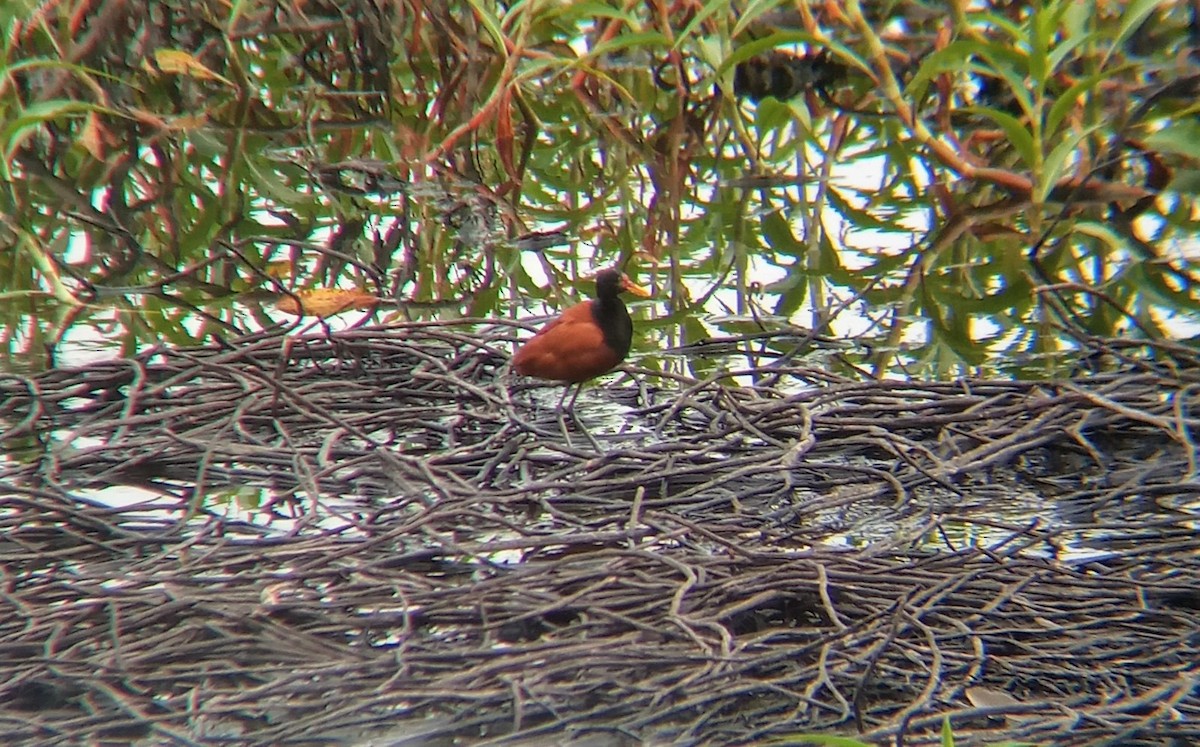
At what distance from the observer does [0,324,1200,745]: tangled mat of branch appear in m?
1.72

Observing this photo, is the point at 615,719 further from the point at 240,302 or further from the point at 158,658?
the point at 240,302

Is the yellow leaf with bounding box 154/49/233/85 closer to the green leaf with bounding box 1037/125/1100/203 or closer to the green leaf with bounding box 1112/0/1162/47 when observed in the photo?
the green leaf with bounding box 1037/125/1100/203

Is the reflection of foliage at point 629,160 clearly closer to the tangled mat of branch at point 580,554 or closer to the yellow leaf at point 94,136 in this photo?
the yellow leaf at point 94,136

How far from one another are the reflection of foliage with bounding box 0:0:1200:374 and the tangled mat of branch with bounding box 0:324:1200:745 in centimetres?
62

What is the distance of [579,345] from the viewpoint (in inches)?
110

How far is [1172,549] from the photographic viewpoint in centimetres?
209

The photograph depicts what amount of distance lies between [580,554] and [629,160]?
299 cm

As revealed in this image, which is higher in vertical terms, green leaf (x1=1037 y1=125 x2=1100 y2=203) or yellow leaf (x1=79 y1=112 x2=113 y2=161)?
yellow leaf (x1=79 y1=112 x2=113 y2=161)

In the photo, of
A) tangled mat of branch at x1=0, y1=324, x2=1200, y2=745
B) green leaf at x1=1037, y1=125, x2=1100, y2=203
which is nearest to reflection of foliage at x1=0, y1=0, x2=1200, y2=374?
green leaf at x1=1037, y1=125, x2=1100, y2=203

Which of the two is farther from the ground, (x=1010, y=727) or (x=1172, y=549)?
(x=1172, y=549)

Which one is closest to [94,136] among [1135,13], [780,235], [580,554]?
[780,235]

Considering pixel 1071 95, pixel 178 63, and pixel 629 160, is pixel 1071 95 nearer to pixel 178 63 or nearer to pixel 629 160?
pixel 629 160

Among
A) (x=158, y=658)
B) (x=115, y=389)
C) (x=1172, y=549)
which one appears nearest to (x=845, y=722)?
(x=1172, y=549)

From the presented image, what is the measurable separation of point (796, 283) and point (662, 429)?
1.24 m
